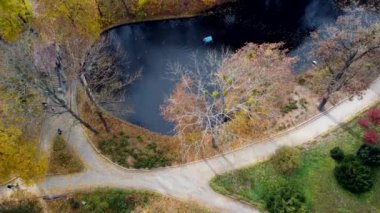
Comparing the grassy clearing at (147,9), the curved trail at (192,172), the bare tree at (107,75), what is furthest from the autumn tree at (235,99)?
the grassy clearing at (147,9)

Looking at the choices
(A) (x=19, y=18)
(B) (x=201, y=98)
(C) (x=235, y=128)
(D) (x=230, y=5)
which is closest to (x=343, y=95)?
(C) (x=235, y=128)

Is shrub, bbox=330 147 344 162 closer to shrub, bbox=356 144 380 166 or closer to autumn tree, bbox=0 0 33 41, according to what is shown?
shrub, bbox=356 144 380 166

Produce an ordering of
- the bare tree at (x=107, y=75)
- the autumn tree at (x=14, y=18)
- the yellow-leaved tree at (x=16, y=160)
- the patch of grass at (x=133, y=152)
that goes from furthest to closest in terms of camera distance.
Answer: the bare tree at (x=107, y=75) < the autumn tree at (x=14, y=18) < the patch of grass at (x=133, y=152) < the yellow-leaved tree at (x=16, y=160)

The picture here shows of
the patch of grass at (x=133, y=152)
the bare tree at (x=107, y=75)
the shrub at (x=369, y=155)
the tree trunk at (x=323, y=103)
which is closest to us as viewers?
the shrub at (x=369, y=155)

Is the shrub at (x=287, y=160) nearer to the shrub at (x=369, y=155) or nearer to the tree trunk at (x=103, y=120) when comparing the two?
the shrub at (x=369, y=155)

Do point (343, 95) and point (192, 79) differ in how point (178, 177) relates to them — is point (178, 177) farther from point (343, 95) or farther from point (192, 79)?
point (343, 95)

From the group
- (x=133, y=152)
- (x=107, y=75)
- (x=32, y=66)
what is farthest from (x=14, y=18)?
(x=133, y=152)

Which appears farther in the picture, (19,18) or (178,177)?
(19,18)
